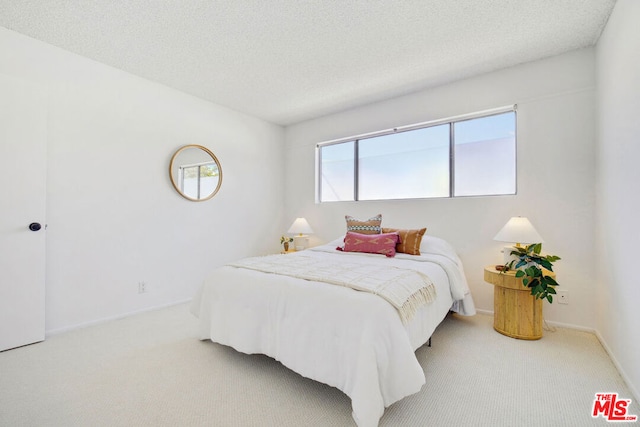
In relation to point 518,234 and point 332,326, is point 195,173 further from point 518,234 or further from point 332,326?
point 518,234

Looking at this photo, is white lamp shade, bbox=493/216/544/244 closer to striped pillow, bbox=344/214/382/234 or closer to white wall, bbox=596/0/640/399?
white wall, bbox=596/0/640/399

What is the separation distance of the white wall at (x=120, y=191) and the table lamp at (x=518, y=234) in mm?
3252

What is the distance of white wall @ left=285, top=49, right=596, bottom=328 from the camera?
2611 mm

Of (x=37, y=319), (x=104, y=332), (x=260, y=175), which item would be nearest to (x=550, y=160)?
(x=260, y=175)

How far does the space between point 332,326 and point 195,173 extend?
288 centimetres

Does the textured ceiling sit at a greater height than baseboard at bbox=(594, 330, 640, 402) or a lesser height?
greater

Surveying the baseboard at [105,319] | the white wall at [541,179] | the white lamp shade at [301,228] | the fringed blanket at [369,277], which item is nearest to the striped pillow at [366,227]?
the white wall at [541,179]

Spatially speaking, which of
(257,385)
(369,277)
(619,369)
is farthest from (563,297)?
(257,385)

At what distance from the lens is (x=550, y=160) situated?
2.76m

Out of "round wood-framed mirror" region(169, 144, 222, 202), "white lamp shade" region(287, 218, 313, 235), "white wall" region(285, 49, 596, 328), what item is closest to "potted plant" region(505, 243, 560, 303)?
"white wall" region(285, 49, 596, 328)

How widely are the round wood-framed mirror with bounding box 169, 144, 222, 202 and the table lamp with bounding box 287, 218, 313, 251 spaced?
1.20 meters

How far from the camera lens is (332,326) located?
5.14ft

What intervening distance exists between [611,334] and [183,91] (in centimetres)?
471

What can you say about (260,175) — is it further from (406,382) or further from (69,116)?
(406,382)
